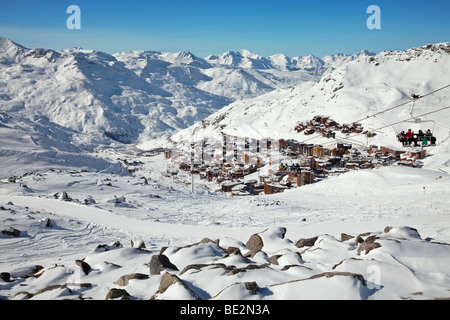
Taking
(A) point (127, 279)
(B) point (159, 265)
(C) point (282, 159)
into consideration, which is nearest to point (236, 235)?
(B) point (159, 265)

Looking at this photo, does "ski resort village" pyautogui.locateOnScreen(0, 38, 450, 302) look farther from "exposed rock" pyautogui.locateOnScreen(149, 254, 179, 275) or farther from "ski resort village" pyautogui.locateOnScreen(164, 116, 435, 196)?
"ski resort village" pyautogui.locateOnScreen(164, 116, 435, 196)

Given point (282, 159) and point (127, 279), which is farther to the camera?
point (282, 159)

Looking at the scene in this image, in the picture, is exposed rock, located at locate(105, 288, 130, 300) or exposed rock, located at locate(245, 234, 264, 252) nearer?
exposed rock, located at locate(105, 288, 130, 300)

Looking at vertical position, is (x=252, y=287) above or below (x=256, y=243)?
above

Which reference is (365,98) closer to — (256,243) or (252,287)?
Result: (256,243)

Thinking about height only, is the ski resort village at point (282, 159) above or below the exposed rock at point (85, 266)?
above

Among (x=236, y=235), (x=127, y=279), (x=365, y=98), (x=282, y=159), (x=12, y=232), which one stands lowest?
(x=236, y=235)

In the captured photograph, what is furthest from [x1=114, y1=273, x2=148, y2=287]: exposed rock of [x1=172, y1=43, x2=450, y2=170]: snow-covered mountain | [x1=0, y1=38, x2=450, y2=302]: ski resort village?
[x1=172, y1=43, x2=450, y2=170]: snow-covered mountain

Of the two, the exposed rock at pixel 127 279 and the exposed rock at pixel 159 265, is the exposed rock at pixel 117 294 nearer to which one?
the exposed rock at pixel 127 279

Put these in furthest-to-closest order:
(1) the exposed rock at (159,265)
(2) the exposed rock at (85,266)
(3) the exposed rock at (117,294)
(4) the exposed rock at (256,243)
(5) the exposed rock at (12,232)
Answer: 1. (5) the exposed rock at (12,232)
2. (4) the exposed rock at (256,243)
3. (2) the exposed rock at (85,266)
4. (1) the exposed rock at (159,265)
5. (3) the exposed rock at (117,294)

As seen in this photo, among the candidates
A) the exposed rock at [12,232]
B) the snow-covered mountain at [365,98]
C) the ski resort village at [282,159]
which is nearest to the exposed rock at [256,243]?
the exposed rock at [12,232]

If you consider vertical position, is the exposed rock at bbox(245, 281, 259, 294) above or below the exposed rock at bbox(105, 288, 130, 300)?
above
